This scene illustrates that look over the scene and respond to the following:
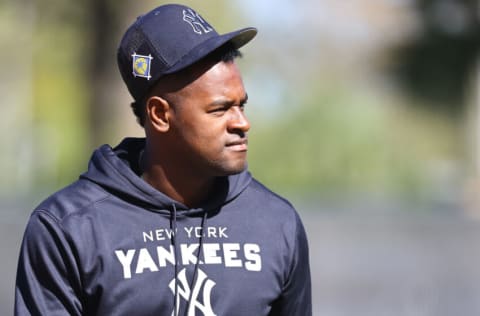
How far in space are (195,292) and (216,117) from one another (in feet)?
1.75

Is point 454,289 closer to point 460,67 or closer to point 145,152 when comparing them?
point 145,152

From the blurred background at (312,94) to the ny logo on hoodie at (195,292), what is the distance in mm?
12291

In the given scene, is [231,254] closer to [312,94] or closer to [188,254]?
[188,254]

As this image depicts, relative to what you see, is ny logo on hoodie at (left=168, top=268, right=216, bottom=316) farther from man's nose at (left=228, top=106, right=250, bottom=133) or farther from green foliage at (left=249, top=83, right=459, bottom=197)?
green foliage at (left=249, top=83, right=459, bottom=197)

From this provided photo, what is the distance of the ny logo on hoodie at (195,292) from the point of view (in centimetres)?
338

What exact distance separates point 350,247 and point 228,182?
165 inches

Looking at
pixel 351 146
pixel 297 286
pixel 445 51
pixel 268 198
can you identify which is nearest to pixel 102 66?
pixel 268 198

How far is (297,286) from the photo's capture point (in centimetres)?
359

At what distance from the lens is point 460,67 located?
102ft

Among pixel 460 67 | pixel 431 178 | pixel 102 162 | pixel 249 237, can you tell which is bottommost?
pixel 431 178

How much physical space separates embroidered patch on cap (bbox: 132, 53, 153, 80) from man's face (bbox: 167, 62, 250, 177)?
0.11 meters

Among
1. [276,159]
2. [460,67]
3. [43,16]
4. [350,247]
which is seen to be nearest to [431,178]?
[460,67]

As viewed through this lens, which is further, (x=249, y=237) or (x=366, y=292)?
(x=366, y=292)

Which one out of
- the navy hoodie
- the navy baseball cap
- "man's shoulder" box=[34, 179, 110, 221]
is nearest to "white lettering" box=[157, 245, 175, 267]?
the navy hoodie
